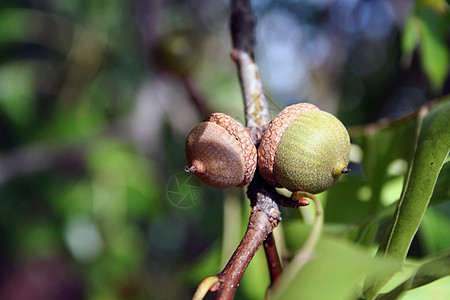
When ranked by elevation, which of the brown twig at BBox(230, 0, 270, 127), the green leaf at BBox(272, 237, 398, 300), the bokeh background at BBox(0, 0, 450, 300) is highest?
the brown twig at BBox(230, 0, 270, 127)

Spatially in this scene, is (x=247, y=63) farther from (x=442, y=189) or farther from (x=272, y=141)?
(x=442, y=189)

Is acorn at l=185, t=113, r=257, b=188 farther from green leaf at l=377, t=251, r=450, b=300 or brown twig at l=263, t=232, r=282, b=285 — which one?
green leaf at l=377, t=251, r=450, b=300

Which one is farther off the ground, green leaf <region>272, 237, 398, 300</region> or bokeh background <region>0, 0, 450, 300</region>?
green leaf <region>272, 237, 398, 300</region>

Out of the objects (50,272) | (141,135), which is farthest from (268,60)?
(50,272)

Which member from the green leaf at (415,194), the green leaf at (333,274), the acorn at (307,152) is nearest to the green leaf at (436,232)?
the green leaf at (415,194)

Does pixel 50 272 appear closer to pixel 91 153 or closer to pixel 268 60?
pixel 91 153

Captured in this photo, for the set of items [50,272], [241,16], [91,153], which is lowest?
[50,272]

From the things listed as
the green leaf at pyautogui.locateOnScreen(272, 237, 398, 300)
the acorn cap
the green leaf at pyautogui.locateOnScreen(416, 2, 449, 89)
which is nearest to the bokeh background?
the green leaf at pyautogui.locateOnScreen(416, 2, 449, 89)
